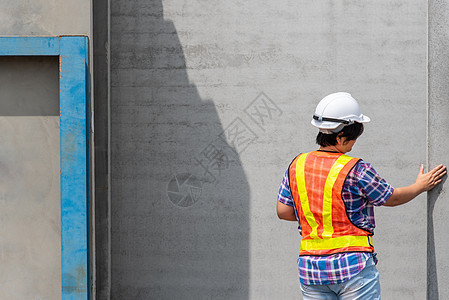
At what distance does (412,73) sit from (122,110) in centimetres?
249

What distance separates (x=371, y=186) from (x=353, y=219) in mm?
171

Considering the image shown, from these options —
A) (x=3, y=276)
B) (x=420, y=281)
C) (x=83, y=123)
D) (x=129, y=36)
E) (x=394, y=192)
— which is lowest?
(x=420, y=281)

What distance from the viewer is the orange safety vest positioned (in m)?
2.38

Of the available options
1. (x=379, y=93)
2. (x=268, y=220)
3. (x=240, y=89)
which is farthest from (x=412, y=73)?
(x=268, y=220)

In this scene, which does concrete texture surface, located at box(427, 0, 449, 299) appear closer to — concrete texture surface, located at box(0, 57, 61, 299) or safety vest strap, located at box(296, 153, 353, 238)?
safety vest strap, located at box(296, 153, 353, 238)

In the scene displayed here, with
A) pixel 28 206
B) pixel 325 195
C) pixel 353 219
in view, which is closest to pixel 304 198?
pixel 325 195

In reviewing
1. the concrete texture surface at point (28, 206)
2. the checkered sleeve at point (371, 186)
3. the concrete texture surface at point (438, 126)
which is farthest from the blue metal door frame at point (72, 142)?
the concrete texture surface at point (438, 126)

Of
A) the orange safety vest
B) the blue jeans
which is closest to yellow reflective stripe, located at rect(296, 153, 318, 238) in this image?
the orange safety vest

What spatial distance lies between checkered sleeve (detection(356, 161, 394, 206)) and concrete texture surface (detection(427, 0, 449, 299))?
66 centimetres

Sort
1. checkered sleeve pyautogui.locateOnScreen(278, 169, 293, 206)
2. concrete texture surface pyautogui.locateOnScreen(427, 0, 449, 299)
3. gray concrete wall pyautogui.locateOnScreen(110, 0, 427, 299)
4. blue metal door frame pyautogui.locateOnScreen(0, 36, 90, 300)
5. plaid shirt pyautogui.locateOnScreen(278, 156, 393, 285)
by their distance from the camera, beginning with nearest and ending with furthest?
plaid shirt pyautogui.locateOnScreen(278, 156, 393, 285), checkered sleeve pyautogui.locateOnScreen(278, 169, 293, 206), concrete texture surface pyautogui.locateOnScreen(427, 0, 449, 299), blue metal door frame pyautogui.locateOnScreen(0, 36, 90, 300), gray concrete wall pyautogui.locateOnScreen(110, 0, 427, 299)

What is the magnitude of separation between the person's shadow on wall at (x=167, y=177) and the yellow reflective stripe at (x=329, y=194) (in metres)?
2.22

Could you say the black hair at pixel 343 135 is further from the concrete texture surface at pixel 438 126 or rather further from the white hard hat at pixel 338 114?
the concrete texture surface at pixel 438 126

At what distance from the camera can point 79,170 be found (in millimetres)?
3318

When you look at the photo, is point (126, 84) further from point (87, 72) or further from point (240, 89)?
point (87, 72)
